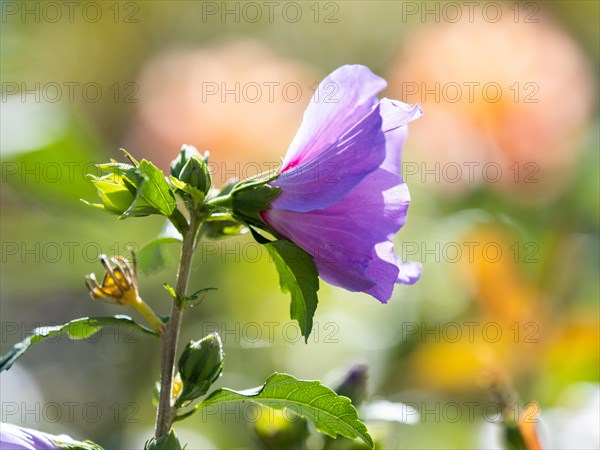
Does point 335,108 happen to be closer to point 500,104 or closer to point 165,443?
point 165,443

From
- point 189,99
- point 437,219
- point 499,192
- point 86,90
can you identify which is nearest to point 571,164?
point 499,192

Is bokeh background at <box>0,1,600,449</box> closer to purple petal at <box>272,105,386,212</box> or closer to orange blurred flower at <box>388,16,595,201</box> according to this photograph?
orange blurred flower at <box>388,16,595,201</box>

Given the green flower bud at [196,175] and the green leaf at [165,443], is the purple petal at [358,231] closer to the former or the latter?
the green flower bud at [196,175]

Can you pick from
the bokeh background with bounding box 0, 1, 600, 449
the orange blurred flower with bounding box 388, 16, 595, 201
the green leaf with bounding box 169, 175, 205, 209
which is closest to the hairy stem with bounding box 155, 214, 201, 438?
the green leaf with bounding box 169, 175, 205, 209

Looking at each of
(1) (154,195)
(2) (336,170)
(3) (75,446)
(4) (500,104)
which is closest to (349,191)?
(2) (336,170)

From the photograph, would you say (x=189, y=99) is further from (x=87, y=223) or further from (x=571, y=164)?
(x=571, y=164)

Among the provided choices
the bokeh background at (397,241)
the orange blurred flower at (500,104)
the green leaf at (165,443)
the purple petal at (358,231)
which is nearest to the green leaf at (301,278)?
the purple petal at (358,231)
